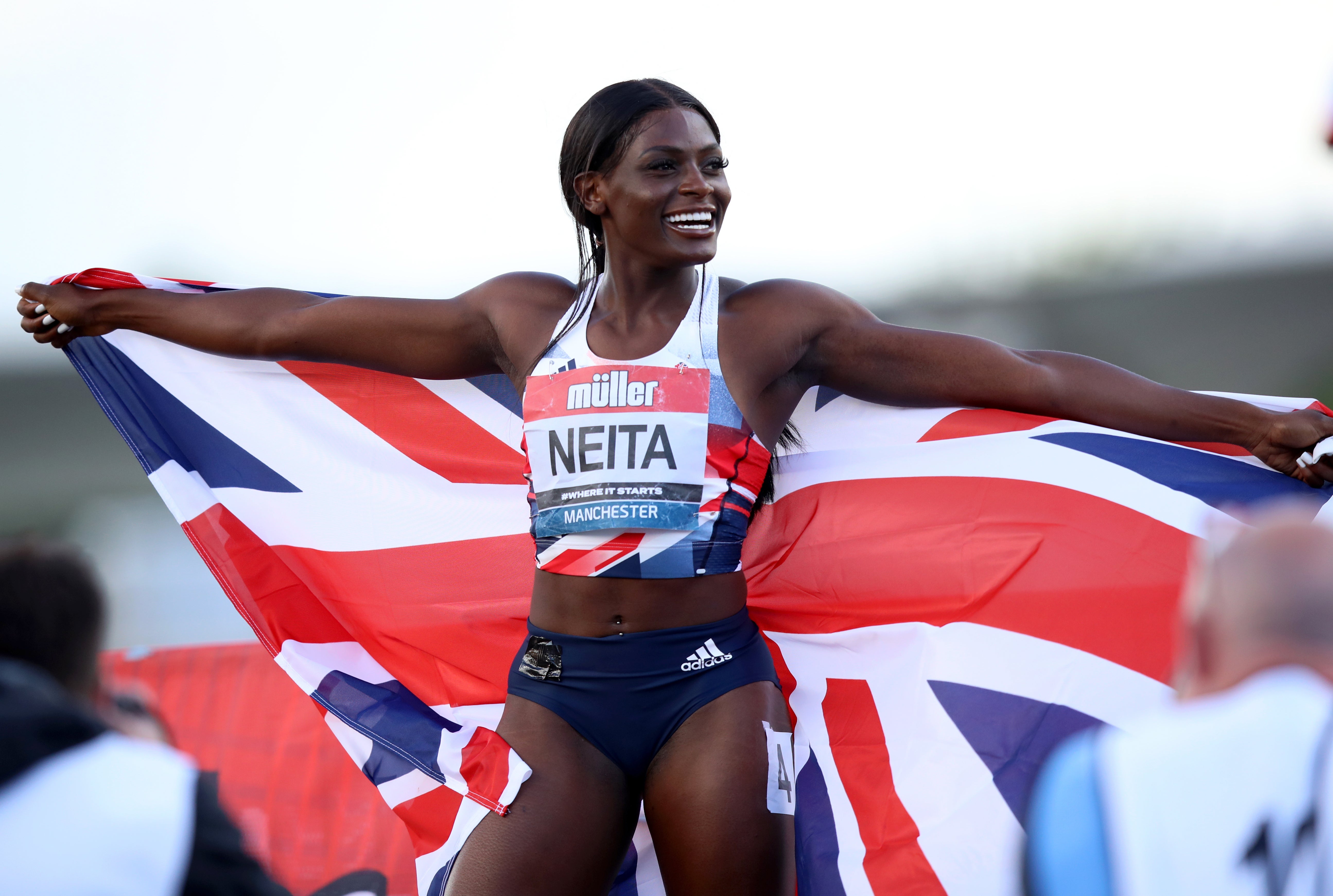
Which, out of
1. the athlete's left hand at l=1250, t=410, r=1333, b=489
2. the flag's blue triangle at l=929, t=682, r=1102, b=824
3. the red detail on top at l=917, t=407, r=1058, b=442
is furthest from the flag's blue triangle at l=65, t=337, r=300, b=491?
the athlete's left hand at l=1250, t=410, r=1333, b=489

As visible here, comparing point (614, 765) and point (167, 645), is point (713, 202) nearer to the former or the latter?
point (614, 765)

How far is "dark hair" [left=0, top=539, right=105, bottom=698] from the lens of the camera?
6.10 feet

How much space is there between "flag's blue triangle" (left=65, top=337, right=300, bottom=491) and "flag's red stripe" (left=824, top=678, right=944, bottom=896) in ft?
6.61

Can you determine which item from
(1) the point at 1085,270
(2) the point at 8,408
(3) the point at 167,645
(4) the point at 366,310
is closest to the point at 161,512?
(2) the point at 8,408

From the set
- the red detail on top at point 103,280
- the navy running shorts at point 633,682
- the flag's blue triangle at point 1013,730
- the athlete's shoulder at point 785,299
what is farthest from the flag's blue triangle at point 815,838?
the red detail on top at point 103,280

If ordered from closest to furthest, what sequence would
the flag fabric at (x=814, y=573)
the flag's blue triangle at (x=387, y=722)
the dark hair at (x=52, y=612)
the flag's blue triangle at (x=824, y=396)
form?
the dark hair at (x=52, y=612) → the flag fabric at (x=814, y=573) → the flag's blue triangle at (x=387, y=722) → the flag's blue triangle at (x=824, y=396)

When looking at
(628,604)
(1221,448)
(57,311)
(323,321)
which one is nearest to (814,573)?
(628,604)

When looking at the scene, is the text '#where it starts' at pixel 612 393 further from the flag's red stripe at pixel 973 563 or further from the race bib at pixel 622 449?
the flag's red stripe at pixel 973 563

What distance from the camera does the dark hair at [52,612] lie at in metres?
1.86

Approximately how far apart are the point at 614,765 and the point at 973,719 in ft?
3.76

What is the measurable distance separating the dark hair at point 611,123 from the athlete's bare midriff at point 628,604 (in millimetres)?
1161

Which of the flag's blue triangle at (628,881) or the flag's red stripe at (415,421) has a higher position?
the flag's red stripe at (415,421)

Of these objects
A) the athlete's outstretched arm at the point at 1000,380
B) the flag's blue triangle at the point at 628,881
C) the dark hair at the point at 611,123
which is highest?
the dark hair at the point at 611,123

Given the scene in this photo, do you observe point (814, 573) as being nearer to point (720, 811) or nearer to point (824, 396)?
point (824, 396)
